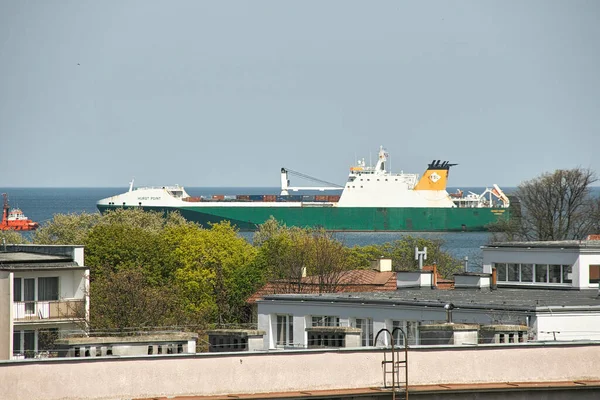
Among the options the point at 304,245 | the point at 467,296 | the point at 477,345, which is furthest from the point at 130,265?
the point at 477,345

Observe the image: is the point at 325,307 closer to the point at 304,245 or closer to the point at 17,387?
the point at 17,387

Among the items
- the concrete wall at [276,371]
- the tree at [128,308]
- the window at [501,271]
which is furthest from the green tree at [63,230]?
the concrete wall at [276,371]

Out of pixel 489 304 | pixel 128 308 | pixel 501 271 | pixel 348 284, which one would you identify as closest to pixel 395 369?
pixel 489 304

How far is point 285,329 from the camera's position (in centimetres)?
2575

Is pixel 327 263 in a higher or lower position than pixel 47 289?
higher

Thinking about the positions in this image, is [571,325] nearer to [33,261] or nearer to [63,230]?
[33,261]

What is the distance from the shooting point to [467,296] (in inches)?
1008

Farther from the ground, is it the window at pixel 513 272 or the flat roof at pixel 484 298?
the window at pixel 513 272

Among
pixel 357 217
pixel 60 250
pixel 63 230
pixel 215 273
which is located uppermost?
pixel 357 217

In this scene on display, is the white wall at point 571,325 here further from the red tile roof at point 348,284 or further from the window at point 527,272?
the red tile roof at point 348,284

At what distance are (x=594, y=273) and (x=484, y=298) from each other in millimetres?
4430

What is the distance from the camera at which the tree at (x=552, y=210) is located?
72688 mm

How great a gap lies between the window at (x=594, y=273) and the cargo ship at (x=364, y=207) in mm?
141393

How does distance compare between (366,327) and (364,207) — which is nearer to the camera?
(366,327)
